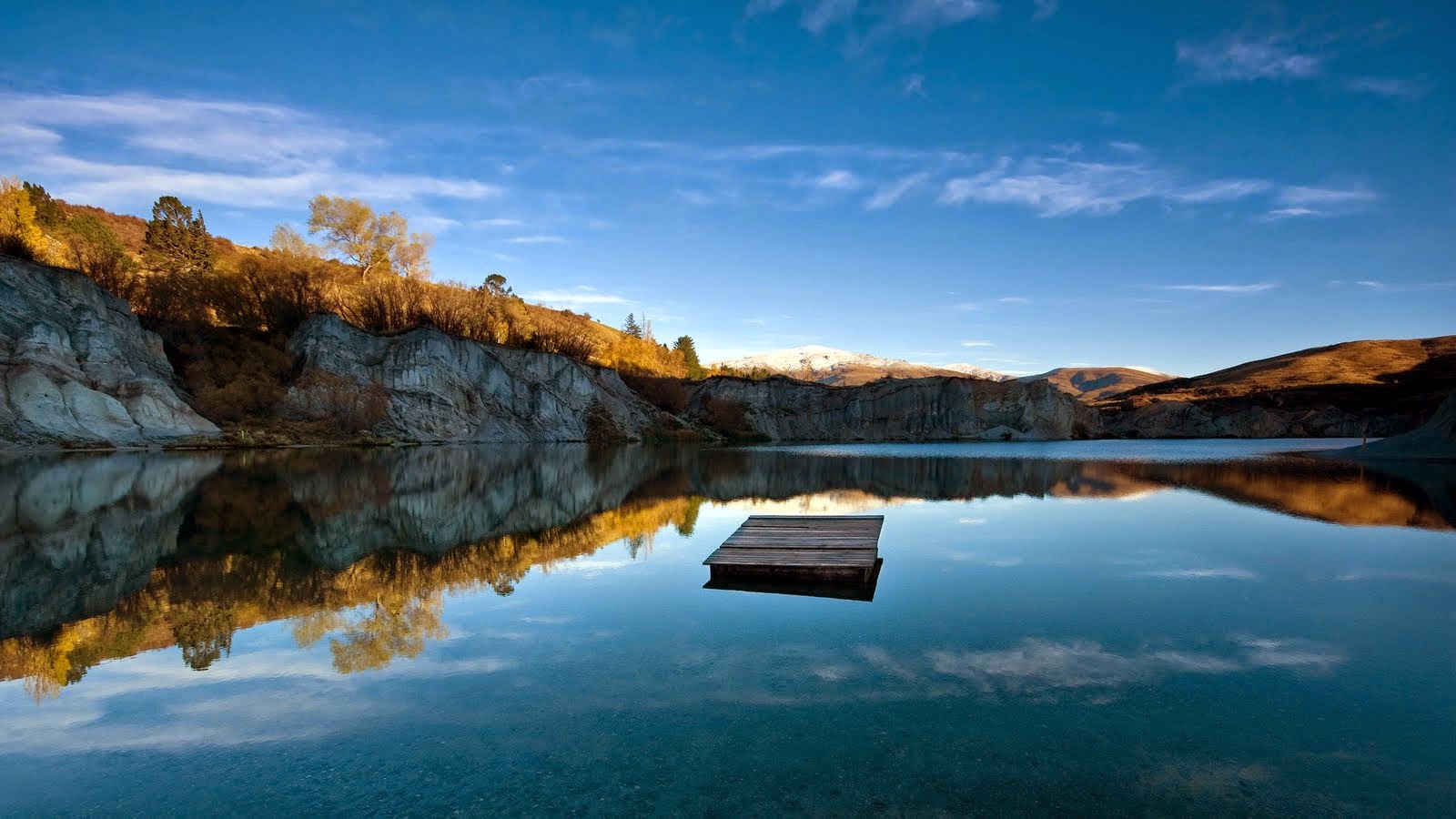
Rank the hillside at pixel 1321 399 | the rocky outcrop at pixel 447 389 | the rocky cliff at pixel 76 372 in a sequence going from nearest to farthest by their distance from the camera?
the rocky cliff at pixel 76 372
the rocky outcrop at pixel 447 389
the hillside at pixel 1321 399

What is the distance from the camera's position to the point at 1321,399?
106688 millimetres

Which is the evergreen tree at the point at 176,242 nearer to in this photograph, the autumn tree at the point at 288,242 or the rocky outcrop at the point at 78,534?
the autumn tree at the point at 288,242

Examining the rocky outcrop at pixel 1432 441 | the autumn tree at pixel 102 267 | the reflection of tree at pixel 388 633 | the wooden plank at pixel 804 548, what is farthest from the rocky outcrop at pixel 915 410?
the reflection of tree at pixel 388 633

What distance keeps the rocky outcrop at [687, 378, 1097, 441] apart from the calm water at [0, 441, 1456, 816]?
3056 inches

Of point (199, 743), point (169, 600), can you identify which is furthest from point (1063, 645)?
point (169, 600)

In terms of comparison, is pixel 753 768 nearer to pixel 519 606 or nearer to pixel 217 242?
pixel 519 606

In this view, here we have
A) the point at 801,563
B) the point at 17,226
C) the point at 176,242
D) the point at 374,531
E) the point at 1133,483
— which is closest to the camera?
the point at 801,563

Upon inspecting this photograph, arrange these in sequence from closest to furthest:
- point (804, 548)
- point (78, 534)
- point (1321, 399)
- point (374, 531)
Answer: point (804, 548) → point (78, 534) → point (374, 531) → point (1321, 399)

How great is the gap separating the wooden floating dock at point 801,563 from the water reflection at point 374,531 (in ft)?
7.19

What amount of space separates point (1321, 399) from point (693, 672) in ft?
447

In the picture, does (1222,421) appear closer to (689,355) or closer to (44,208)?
(689,355)

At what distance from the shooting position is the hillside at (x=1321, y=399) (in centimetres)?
9938

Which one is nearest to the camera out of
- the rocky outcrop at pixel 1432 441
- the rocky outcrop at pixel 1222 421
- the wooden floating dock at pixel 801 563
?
the wooden floating dock at pixel 801 563

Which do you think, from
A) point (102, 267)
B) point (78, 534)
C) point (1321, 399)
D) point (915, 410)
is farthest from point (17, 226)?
point (1321, 399)
